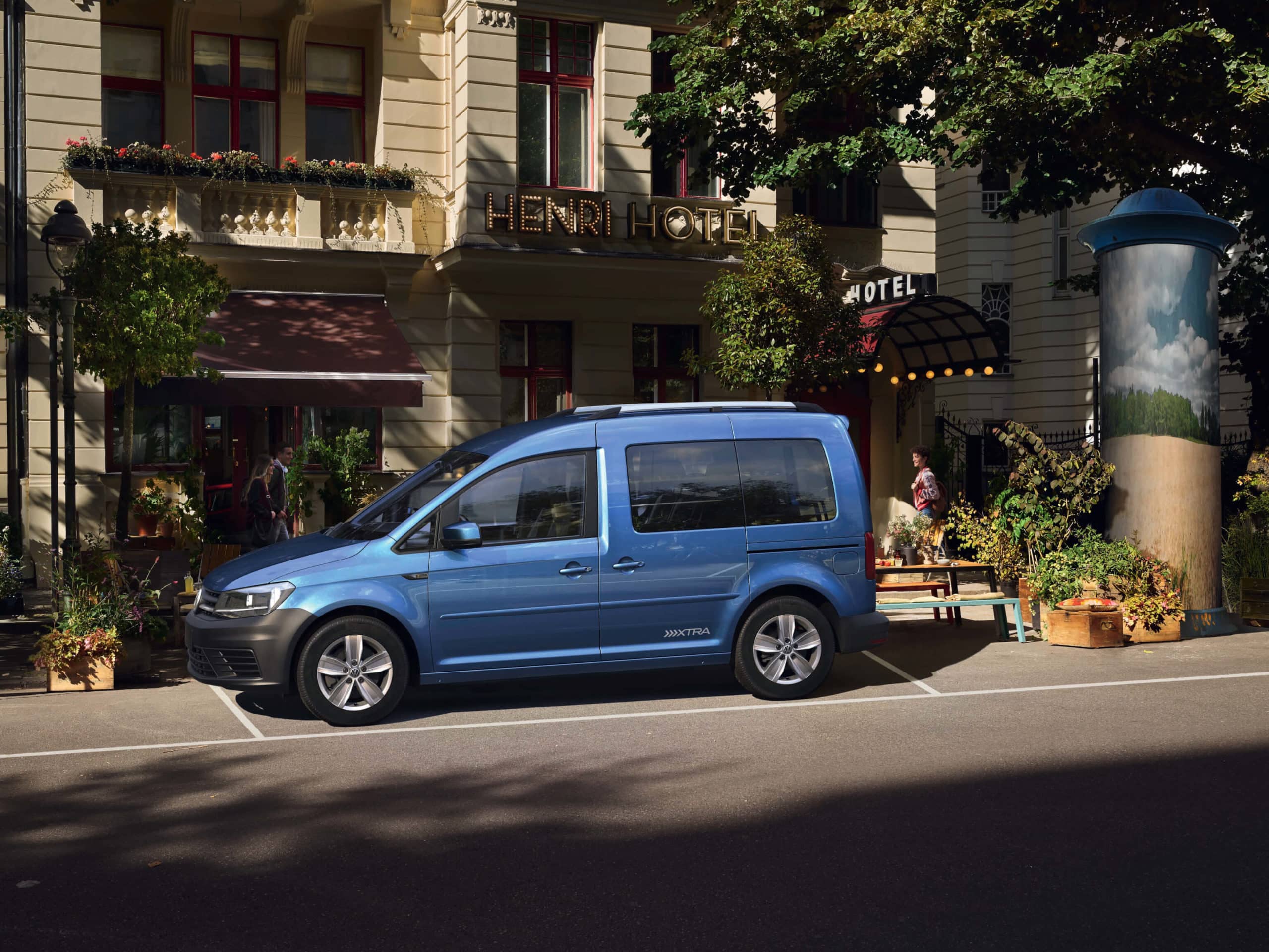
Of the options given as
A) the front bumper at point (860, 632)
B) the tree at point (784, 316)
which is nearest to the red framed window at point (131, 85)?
the tree at point (784, 316)

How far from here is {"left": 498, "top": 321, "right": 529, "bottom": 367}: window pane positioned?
64.0 ft

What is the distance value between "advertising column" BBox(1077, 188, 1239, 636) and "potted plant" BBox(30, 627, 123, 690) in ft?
30.3

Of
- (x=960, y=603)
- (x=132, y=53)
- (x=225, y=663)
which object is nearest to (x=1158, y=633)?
(x=960, y=603)

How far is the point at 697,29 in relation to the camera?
16781 millimetres

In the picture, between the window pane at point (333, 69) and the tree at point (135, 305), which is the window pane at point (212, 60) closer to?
the window pane at point (333, 69)

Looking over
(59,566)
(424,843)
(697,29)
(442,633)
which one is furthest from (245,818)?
(697,29)

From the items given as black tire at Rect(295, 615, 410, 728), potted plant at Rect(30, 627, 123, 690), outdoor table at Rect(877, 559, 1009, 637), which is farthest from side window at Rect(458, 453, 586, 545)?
outdoor table at Rect(877, 559, 1009, 637)

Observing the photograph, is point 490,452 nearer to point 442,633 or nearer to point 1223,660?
point 442,633

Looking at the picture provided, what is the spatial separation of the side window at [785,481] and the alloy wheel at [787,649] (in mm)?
735

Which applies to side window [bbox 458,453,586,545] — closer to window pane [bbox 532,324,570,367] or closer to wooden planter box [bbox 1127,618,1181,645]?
wooden planter box [bbox 1127,618,1181,645]

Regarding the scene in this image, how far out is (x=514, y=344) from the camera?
64.2 feet

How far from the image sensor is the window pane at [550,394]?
64.6ft

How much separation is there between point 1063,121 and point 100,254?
32.5 ft

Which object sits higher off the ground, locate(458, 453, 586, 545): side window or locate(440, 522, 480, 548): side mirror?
locate(458, 453, 586, 545): side window
